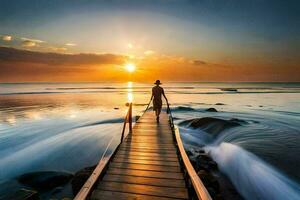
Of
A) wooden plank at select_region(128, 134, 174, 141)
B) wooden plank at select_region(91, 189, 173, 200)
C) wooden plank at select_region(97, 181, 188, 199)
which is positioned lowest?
wooden plank at select_region(91, 189, 173, 200)

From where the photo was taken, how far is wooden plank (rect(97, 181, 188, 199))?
429 cm

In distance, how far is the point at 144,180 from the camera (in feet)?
16.2

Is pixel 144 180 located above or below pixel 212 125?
above

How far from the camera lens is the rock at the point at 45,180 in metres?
7.77

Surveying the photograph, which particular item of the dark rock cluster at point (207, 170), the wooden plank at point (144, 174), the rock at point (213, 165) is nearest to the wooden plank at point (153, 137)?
the wooden plank at point (144, 174)

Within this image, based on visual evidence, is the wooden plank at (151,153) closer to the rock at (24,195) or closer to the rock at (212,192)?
the rock at (212,192)

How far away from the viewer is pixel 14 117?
22.5 metres

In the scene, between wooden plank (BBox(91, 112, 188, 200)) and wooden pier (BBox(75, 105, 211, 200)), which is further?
wooden plank (BBox(91, 112, 188, 200))

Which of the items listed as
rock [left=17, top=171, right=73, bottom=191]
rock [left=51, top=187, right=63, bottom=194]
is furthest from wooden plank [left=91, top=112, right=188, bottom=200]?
rock [left=17, top=171, right=73, bottom=191]

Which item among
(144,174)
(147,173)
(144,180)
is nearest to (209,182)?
(147,173)

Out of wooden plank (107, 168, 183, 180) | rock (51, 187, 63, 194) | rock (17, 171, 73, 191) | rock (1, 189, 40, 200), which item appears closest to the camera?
wooden plank (107, 168, 183, 180)

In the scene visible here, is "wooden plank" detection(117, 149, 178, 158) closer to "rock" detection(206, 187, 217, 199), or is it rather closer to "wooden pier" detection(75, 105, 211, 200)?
"wooden pier" detection(75, 105, 211, 200)

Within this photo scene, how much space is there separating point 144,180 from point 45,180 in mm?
5487

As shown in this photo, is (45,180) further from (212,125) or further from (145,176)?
(212,125)
